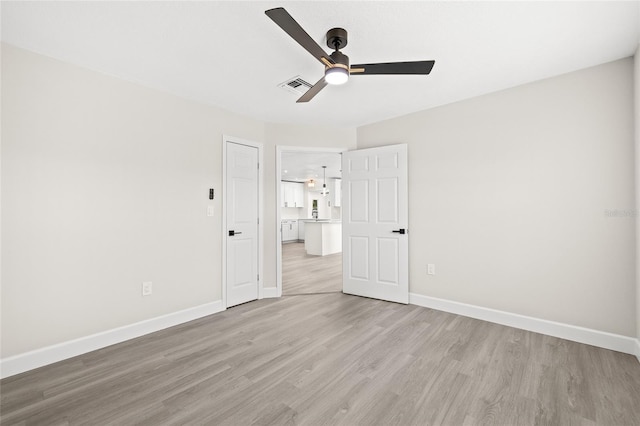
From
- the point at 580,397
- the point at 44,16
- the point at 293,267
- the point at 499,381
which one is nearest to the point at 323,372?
the point at 499,381

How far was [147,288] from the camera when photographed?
3.04 meters

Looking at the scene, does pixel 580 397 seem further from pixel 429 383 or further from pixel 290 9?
pixel 290 9

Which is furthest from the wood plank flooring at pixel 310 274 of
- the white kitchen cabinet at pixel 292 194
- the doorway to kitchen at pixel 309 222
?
the white kitchen cabinet at pixel 292 194

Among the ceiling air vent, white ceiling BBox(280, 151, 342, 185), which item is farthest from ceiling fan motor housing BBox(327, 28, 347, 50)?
white ceiling BBox(280, 151, 342, 185)

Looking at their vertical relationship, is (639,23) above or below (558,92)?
above

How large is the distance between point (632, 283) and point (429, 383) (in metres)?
2.05

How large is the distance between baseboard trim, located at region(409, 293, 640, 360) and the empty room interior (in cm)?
2

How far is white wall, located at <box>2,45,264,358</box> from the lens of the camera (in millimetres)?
2305

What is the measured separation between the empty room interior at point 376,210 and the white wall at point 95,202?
0.06ft

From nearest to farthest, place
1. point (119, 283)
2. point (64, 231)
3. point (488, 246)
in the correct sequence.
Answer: point (64, 231), point (119, 283), point (488, 246)

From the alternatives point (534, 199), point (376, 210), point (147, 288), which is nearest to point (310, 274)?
point (376, 210)

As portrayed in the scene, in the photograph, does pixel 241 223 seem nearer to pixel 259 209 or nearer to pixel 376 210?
pixel 259 209

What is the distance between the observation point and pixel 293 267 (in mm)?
6383

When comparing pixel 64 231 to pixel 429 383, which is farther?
pixel 64 231
